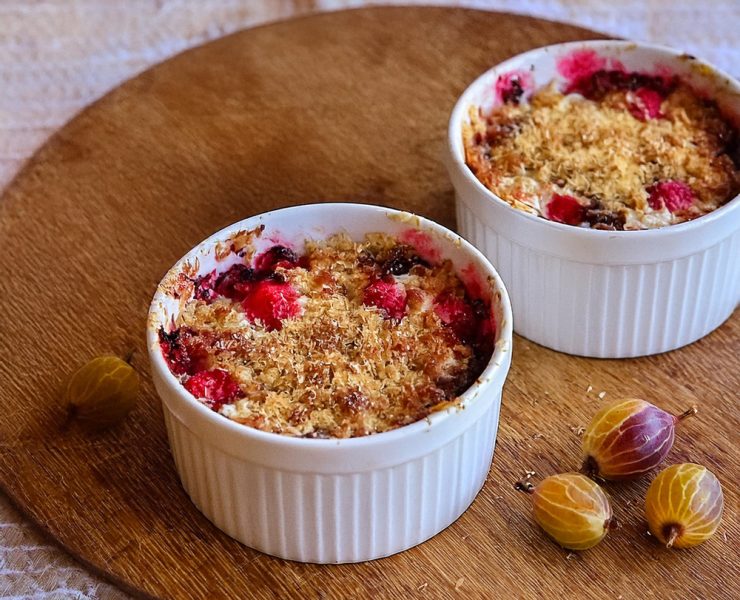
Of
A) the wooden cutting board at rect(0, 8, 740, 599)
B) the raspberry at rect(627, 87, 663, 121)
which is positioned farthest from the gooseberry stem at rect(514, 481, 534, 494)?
the raspberry at rect(627, 87, 663, 121)

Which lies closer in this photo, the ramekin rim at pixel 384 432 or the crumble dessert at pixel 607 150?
the ramekin rim at pixel 384 432

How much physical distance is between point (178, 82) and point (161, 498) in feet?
3.82

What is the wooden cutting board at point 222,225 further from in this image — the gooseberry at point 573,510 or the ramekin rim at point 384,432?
the ramekin rim at point 384,432

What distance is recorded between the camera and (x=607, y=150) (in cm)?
200

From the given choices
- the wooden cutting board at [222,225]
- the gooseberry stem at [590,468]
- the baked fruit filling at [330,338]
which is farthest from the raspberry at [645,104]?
the gooseberry stem at [590,468]

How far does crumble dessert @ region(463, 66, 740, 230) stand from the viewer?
1.91 m

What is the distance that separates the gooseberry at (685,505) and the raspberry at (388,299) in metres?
0.46

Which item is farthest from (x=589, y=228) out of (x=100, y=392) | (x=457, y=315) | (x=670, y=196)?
(x=100, y=392)

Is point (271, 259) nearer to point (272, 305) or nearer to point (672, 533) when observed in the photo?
point (272, 305)

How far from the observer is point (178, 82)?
2.53 metres

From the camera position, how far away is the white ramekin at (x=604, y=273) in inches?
72.1

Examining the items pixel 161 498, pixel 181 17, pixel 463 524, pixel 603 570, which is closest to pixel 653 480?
pixel 603 570

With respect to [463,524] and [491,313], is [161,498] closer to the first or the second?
[463,524]

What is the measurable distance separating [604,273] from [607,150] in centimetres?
27
